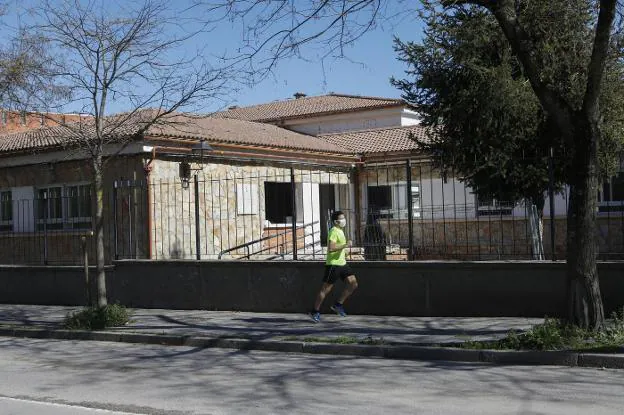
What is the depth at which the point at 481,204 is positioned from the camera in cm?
1547

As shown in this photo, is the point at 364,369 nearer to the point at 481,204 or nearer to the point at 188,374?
the point at 188,374

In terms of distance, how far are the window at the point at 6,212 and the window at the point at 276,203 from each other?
22.5 feet

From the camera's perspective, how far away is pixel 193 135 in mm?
19359

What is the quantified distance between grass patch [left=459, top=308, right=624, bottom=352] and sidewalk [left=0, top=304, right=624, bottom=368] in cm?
20

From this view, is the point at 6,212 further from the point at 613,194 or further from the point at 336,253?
the point at 613,194

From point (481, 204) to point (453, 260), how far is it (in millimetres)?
3227

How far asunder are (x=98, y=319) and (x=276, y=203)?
8.97 meters

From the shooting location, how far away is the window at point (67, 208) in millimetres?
18453

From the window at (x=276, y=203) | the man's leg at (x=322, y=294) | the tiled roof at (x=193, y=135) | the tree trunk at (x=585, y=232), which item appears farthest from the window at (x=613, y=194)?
the window at (x=276, y=203)

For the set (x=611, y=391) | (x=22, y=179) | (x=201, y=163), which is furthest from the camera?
(x=22, y=179)

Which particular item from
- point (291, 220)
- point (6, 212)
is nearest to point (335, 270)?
point (291, 220)

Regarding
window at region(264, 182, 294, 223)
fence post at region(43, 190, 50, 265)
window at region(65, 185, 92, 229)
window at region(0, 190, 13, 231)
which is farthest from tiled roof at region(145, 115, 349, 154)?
window at region(0, 190, 13, 231)

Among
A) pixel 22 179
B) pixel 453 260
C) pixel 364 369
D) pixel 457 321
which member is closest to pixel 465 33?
pixel 453 260

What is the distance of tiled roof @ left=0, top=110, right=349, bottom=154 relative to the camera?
47.9 feet
